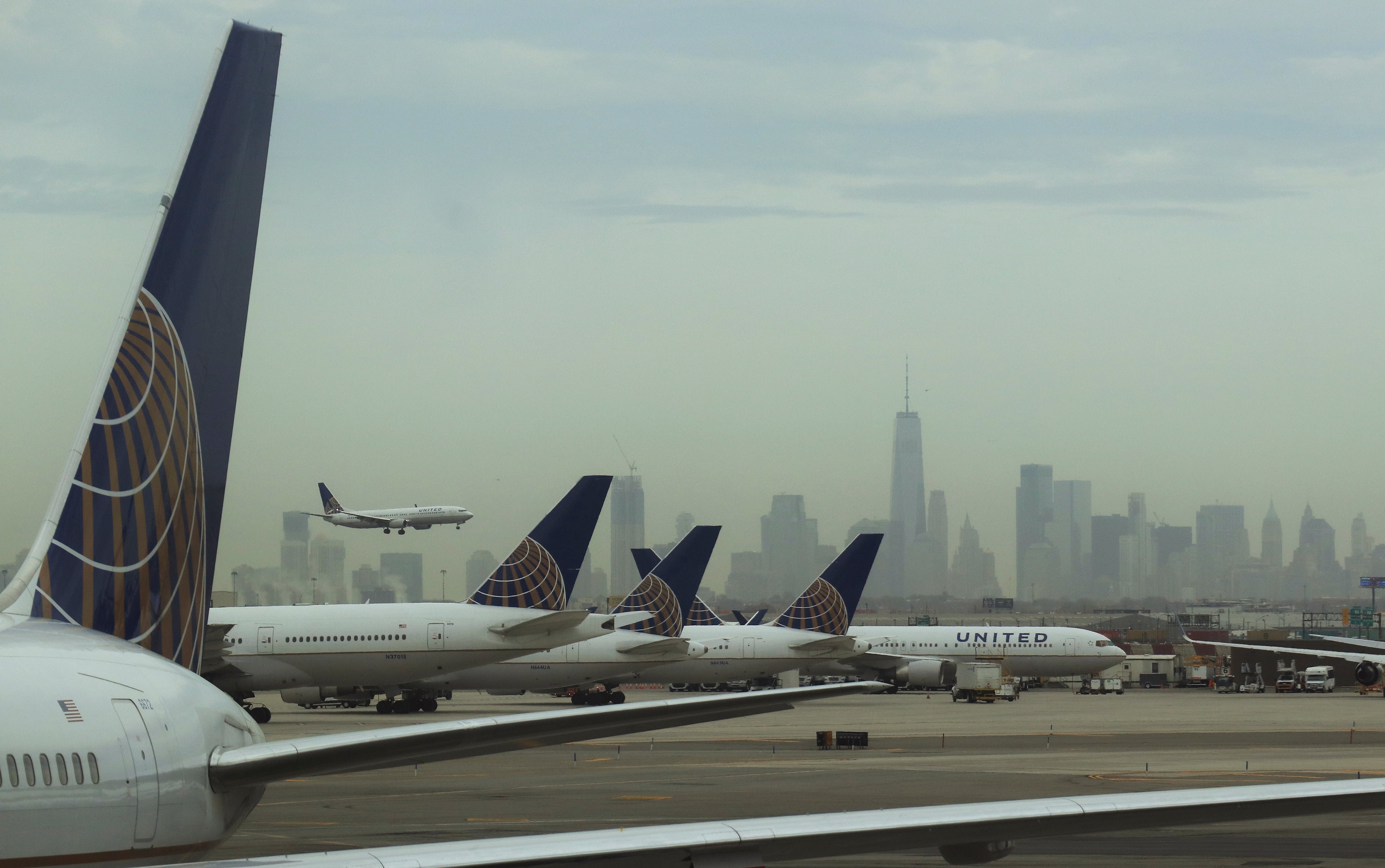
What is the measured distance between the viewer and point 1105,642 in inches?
3356

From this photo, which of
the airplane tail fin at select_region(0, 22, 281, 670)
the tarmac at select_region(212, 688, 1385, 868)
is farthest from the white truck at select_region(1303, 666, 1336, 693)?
the airplane tail fin at select_region(0, 22, 281, 670)

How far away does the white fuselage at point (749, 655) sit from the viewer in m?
69.1

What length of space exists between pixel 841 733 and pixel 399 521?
102 metres

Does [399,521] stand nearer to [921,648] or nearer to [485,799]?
[921,648]

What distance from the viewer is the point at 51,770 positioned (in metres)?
6.78

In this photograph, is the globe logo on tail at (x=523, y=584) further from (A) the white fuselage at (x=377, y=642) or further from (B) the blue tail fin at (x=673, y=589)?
(B) the blue tail fin at (x=673, y=589)

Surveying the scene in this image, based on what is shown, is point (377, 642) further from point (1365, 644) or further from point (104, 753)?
point (1365, 644)

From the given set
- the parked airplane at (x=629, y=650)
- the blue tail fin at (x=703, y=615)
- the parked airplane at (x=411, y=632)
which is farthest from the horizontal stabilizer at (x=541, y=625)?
the blue tail fin at (x=703, y=615)

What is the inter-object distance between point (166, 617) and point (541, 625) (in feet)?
134

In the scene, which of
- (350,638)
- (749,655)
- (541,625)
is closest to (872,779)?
(541,625)

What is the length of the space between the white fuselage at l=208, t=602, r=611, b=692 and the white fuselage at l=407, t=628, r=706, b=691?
24.4 feet

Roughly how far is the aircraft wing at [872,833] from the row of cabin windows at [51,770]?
3.38ft

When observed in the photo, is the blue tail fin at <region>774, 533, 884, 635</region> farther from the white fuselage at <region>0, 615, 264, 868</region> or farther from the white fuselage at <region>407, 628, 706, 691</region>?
the white fuselage at <region>0, 615, 264, 868</region>

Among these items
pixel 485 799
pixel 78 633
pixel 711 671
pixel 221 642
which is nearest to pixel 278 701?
pixel 711 671
